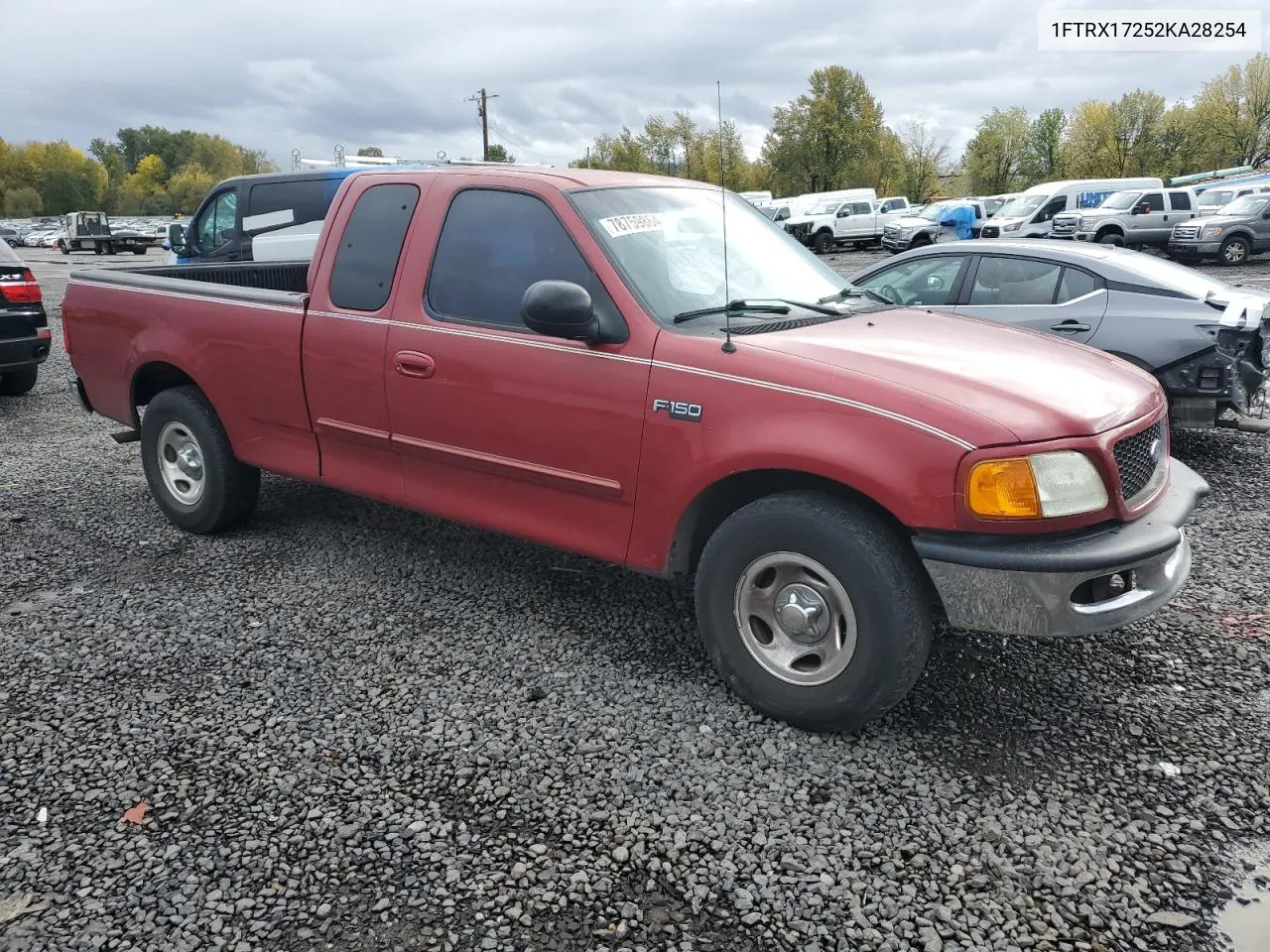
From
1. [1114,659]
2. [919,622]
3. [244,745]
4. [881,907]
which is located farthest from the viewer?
[1114,659]

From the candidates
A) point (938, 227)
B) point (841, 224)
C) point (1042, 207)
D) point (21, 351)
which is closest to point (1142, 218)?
point (1042, 207)

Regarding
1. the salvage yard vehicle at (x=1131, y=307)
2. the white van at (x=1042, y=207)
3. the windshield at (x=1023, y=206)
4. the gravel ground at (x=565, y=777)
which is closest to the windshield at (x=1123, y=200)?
the white van at (x=1042, y=207)

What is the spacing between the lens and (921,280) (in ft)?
24.7

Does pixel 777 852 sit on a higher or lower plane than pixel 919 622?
lower

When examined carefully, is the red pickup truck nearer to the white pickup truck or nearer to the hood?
the hood

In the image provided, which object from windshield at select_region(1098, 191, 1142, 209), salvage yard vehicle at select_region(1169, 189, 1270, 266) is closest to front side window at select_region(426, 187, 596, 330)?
salvage yard vehicle at select_region(1169, 189, 1270, 266)

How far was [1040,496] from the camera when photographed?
2.85 meters

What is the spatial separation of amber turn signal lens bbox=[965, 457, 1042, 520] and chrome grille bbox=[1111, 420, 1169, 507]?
0.38 meters

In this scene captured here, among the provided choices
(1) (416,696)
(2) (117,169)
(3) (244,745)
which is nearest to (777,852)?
(1) (416,696)

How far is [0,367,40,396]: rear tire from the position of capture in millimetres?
9891

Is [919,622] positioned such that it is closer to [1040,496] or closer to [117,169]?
[1040,496]

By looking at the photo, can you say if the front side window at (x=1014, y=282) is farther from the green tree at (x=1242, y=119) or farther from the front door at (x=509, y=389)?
the green tree at (x=1242, y=119)

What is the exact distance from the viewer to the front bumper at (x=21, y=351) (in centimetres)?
891

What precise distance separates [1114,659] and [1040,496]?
1.36m
